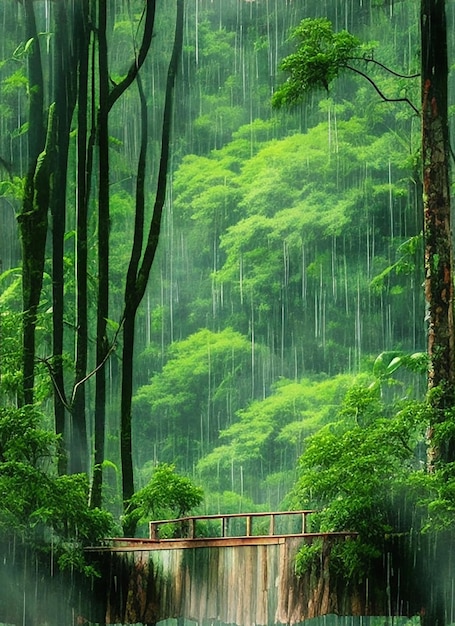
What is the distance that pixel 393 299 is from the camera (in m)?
18.9

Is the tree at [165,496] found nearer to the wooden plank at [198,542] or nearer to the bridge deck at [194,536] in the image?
the bridge deck at [194,536]

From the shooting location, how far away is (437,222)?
11.7m

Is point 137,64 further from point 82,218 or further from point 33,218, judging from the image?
point 33,218

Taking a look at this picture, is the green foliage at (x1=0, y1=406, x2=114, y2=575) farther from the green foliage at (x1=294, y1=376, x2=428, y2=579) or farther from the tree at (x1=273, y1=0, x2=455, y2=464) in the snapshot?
the tree at (x1=273, y1=0, x2=455, y2=464)

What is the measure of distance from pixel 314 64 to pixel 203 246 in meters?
8.95

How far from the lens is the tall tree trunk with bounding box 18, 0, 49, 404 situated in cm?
1412

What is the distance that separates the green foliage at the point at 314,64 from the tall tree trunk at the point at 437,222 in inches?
32.9

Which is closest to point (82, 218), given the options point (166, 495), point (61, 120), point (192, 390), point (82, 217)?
point (82, 217)

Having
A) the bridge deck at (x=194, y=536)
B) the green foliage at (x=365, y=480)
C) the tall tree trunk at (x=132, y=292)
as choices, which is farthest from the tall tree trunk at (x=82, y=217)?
the green foliage at (x=365, y=480)

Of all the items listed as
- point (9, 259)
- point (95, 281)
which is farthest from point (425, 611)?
point (9, 259)

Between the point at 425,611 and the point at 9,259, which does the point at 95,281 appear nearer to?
the point at 9,259

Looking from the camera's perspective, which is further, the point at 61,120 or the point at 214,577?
the point at 61,120

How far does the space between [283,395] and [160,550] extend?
6676 mm

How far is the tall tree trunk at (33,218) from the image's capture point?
46.3ft
